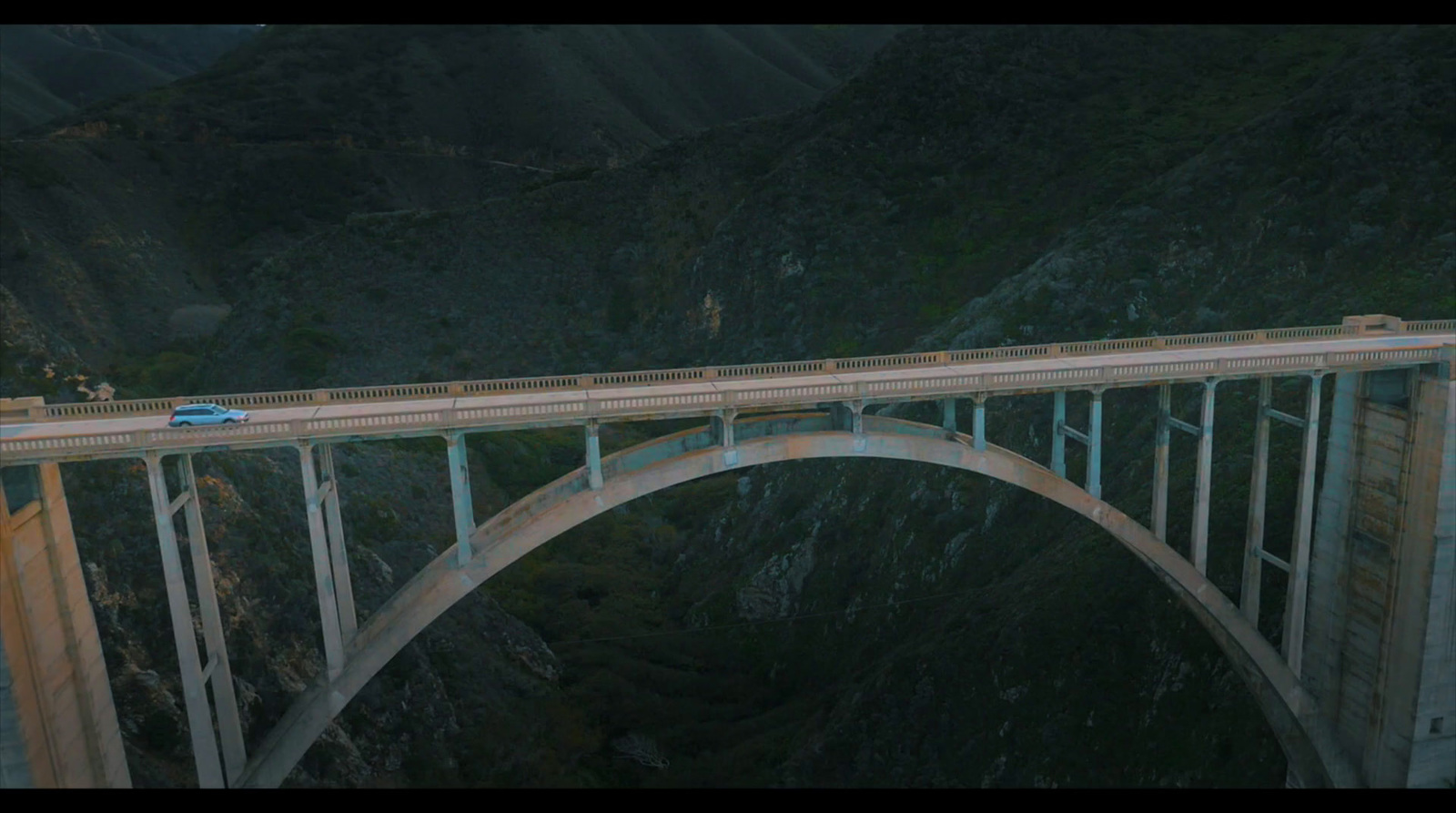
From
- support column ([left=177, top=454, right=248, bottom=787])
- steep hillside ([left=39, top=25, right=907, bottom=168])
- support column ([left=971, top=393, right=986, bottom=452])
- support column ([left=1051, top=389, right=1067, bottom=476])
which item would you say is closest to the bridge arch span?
support column ([left=971, top=393, right=986, bottom=452])

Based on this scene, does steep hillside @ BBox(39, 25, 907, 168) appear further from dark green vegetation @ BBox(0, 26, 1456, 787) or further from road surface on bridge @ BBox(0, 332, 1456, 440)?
road surface on bridge @ BBox(0, 332, 1456, 440)

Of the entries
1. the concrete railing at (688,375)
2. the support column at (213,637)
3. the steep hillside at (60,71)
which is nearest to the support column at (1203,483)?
the concrete railing at (688,375)

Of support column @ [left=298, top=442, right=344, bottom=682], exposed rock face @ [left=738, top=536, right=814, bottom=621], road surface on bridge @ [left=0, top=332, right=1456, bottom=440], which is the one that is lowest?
exposed rock face @ [left=738, top=536, right=814, bottom=621]

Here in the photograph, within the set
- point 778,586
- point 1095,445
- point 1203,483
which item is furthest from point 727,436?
point 778,586

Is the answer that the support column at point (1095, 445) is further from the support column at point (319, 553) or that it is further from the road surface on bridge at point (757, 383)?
the support column at point (319, 553)

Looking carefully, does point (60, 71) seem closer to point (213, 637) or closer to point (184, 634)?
point (213, 637)
